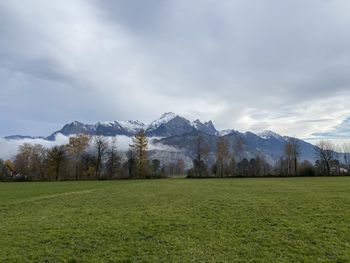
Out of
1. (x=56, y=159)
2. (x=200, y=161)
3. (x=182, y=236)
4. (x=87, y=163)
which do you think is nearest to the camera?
(x=182, y=236)

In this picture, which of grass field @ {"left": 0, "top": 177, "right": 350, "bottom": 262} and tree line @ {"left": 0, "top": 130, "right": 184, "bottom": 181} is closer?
grass field @ {"left": 0, "top": 177, "right": 350, "bottom": 262}

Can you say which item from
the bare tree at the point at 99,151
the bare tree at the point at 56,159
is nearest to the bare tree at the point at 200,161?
the bare tree at the point at 99,151

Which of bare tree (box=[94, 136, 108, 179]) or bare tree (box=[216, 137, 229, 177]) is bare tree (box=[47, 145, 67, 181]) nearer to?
bare tree (box=[94, 136, 108, 179])

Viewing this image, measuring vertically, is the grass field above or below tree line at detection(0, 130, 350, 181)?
below

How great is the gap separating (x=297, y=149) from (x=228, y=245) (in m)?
124

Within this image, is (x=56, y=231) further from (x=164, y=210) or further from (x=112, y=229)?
(x=164, y=210)

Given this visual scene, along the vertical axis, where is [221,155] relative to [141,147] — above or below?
below

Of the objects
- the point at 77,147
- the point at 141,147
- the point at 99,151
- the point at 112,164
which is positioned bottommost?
the point at 112,164

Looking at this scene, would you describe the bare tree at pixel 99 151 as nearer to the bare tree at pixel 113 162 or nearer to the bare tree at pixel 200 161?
the bare tree at pixel 113 162

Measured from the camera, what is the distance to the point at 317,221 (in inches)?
623

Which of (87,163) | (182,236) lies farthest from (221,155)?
(182,236)

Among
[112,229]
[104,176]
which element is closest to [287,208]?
[112,229]

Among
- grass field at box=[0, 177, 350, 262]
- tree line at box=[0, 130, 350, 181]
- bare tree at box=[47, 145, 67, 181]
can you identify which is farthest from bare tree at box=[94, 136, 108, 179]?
grass field at box=[0, 177, 350, 262]

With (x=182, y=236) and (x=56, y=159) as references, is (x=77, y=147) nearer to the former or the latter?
(x=56, y=159)
